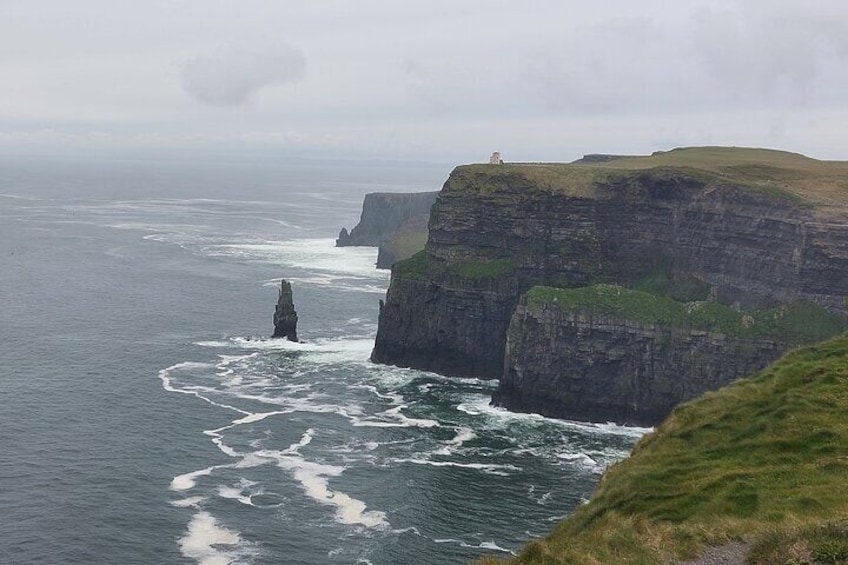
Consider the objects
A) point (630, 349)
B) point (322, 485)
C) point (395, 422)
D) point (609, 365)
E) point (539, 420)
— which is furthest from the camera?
point (609, 365)

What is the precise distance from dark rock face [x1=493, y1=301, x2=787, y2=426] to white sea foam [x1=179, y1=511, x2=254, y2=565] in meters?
46.0

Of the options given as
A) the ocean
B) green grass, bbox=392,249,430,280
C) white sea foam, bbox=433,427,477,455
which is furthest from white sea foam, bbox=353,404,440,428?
green grass, bbox=392,249,430,280

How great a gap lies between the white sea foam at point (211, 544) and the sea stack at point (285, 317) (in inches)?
2535

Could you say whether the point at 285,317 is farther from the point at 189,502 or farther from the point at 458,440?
the point at 189,502

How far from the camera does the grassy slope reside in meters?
34.4

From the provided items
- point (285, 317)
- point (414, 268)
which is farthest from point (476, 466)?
point (285, 317)

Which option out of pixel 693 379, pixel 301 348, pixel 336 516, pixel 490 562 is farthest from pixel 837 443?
pixel 301 348

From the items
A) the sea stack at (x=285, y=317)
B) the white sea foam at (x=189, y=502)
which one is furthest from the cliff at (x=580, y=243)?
the white sea foam at (x=189, y=502)

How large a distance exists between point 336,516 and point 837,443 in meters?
41.7

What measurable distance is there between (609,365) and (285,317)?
48.2 m

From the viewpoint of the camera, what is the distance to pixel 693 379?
105625 millimetres

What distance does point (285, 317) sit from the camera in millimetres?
136375

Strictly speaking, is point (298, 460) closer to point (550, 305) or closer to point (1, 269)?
point (550, 305)

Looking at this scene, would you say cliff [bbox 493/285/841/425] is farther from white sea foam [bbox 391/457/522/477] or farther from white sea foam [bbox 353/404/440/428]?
white sea foam [bbox 391/457/522/477]
